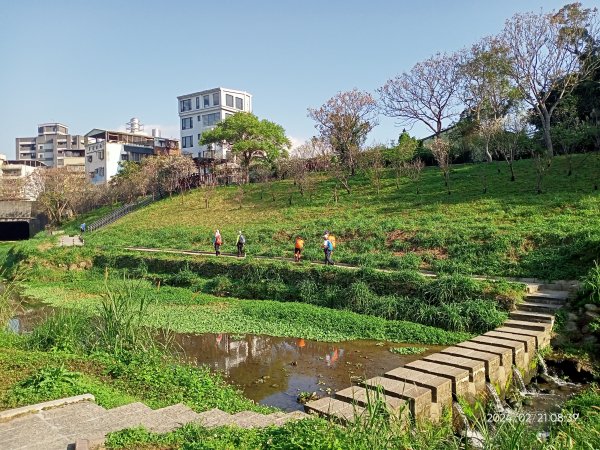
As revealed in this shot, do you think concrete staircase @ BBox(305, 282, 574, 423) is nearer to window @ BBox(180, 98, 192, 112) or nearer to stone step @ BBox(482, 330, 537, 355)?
stone step @ BBox(482, 330, 537, 355)

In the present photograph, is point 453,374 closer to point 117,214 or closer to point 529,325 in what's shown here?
point 529,325

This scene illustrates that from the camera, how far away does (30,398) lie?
19.3 feet

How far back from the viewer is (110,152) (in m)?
68.5

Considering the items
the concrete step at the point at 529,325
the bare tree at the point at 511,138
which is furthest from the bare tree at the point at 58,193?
the concrete step at the point at 529,325

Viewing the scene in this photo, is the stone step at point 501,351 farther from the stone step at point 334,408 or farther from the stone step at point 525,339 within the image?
the stone step at point 334,408

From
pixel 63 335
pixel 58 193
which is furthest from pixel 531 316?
pixel 58 193

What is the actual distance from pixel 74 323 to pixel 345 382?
5514 millimetres

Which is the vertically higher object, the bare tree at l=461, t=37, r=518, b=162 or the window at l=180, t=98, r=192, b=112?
the window at l=180, t=98, r=192, b=112

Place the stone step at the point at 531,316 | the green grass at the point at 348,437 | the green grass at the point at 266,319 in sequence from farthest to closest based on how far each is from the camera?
the green grass at the point at 266,319
the stone step at the point at 531,316
the green grass at the point at 348,437

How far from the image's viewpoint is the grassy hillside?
15697 mm

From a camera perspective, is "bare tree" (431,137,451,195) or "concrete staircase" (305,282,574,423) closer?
"concrete staircase" (305,282,574,423)

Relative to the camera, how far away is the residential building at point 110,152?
68250mm

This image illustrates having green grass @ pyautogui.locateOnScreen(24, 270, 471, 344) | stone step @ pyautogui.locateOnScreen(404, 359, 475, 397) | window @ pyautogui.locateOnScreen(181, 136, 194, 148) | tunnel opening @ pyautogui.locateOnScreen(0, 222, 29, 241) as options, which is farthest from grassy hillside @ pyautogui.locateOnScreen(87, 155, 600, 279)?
window @ pyautogui.locateOnScreen(181, 136, 194, 148)

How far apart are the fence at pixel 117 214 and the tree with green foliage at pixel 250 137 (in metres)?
9.28
